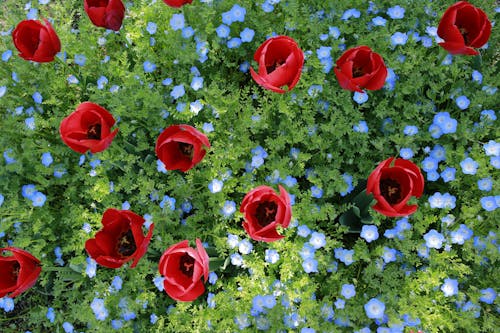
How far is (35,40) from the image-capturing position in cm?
212

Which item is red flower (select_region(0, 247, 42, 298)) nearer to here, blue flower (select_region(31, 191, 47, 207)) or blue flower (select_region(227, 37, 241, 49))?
blue flower (select_region(31, 191, 47, 207))

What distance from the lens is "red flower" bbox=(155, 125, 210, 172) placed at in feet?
5.63

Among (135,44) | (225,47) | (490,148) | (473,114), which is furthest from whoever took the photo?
(135,44)

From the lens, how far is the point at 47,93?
104 inches

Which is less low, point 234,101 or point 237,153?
point 234,101

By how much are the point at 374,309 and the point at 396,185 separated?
64cm

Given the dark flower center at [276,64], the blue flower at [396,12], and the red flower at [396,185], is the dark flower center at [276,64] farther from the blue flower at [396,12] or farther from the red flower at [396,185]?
the blue flower at [396,12]

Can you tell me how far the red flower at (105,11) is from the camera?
2.08 metres

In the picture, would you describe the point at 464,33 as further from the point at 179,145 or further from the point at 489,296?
the point at 179,145

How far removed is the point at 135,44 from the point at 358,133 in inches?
61.1

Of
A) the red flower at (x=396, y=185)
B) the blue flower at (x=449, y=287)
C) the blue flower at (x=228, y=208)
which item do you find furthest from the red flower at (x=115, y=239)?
the blue flower at (x=449, y=287)

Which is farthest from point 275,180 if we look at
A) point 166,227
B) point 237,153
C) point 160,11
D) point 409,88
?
point 160,11

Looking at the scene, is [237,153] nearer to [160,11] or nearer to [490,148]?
[160,11]

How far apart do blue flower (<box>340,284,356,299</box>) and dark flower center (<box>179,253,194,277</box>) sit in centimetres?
79
